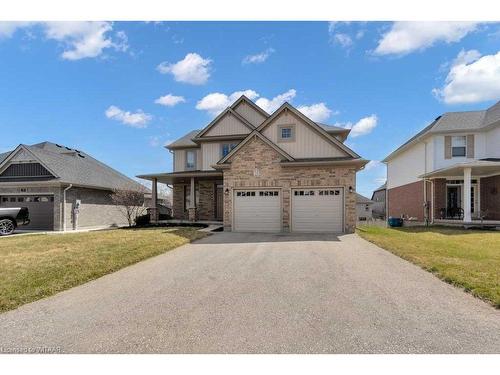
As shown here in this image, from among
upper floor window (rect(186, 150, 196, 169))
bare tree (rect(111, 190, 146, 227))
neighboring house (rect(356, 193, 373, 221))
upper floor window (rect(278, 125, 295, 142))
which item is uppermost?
upper floor window (rect(278, 125, 295, 142))

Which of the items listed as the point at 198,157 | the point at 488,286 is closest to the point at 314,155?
the point at 198,157

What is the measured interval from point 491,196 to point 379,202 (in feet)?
97.5

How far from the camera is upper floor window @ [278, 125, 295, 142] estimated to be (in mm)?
16188

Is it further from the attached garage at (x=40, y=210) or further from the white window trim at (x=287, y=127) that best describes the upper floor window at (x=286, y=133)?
the attached garage at (x=40, y=210)

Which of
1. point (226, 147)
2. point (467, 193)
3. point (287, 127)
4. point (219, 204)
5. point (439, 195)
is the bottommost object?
point (219, 204)

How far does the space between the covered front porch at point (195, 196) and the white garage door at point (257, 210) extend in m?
3.68

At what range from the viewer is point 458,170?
57.0 ft

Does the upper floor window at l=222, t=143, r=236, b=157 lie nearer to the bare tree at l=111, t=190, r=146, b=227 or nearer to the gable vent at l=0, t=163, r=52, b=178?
the bare tree at l=111, t=190, r=146, b=227

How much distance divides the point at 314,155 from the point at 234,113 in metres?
7.04

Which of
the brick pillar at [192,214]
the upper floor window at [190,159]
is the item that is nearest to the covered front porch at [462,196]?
the brick pillar at [192,214]

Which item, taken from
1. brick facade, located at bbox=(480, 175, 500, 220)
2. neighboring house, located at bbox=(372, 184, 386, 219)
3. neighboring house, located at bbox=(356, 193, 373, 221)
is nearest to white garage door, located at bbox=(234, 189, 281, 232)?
brick facade, located at bbox=(480, 175, 500, 220)

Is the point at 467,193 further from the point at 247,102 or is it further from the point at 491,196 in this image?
A: the point at 247,102

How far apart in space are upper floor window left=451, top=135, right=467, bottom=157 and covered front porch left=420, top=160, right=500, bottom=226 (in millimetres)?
1706

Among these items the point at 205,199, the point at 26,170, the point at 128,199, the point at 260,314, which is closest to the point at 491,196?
the point at 205,199
